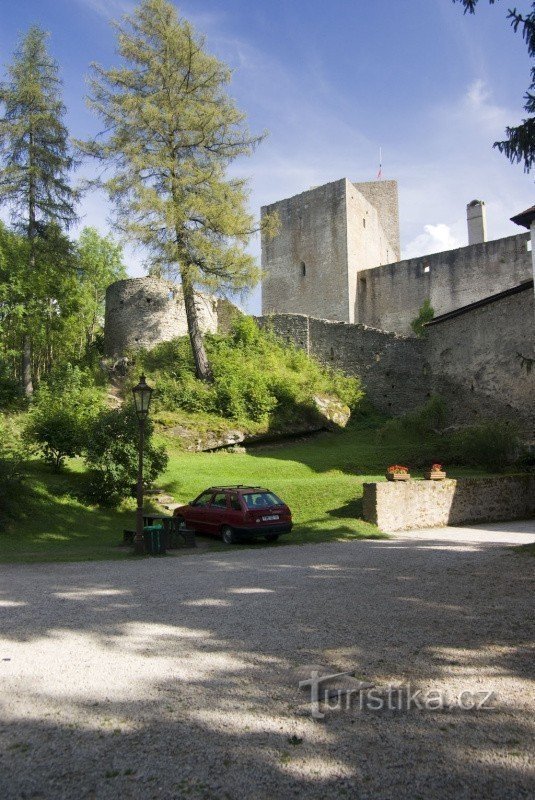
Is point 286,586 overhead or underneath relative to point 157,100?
underneath

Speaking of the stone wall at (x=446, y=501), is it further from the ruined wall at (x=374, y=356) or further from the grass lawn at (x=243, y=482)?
the ruined wall at (x=374, y=356)

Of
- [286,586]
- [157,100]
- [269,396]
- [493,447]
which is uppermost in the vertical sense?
[157,100]

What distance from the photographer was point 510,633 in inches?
207

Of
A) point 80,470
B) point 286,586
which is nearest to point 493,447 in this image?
point 80,470

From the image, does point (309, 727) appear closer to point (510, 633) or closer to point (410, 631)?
point (410, 631)

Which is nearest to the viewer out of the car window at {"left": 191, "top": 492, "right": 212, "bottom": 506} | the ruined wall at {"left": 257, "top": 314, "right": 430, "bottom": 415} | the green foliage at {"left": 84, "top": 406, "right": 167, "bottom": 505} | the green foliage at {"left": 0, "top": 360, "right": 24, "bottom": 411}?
the car window at {"left": 191, "top": 492, "right": 212, "bottom": 506}

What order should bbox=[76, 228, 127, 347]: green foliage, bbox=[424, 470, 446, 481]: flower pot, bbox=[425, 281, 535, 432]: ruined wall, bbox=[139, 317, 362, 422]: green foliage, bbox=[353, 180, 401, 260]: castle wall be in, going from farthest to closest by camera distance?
bbox=[353, 180, 401, 260]: castle wall → bbox=[76, 228, 127, 347]: green foliage → bbox=[139, 317, 362, 422]: green foliage → bbox=[425, 281, 535, 432]: ruined wall → bbox=[424, 470, 446, 481]: flower pot

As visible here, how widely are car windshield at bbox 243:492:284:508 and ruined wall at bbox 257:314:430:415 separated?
1596 centimetres

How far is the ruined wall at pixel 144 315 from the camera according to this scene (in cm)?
2842

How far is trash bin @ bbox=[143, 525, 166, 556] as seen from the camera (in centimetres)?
1198

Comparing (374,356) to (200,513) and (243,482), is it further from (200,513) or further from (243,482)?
(200,513)

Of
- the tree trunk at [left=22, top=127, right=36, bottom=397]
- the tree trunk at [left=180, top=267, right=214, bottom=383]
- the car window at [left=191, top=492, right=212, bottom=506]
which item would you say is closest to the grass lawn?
the car window at [left=191, top=492, right=212, bottom=506]

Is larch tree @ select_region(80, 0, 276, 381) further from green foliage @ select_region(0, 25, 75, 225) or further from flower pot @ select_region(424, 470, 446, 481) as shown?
flower pot @ select_region(424, 470, 446, 481)

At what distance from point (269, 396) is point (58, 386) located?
25.6 ft
